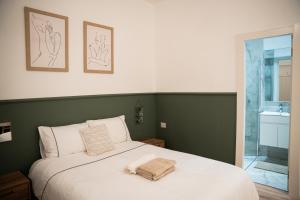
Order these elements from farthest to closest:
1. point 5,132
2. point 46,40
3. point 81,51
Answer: point 81,51 → point 46,40 → point 5,132

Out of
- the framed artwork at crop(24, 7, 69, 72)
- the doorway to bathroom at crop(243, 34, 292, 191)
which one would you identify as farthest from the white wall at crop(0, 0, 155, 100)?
the doorway to bathroom at crop(243, 34, 292, 191)

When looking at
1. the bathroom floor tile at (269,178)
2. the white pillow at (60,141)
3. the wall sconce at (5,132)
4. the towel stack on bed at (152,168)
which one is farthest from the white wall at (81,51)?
the bathroom floor tile at (269,178)

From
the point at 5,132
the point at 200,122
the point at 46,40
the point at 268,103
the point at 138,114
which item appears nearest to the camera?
the point at 5,132

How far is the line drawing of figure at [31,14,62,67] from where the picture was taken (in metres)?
2.32

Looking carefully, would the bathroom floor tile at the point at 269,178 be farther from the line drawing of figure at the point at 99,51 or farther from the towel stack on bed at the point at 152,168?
the line drawing of figure at the point at 99,51

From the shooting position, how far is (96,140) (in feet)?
7.84

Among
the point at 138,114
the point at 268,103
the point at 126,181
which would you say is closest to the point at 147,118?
the point at 138,114

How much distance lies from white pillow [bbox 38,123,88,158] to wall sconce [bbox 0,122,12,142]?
0.29 meters

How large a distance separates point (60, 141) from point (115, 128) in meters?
0.76

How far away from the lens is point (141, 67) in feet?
11.8

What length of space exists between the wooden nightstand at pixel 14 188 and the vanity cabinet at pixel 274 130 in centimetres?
378

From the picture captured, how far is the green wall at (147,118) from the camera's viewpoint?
2221 mm

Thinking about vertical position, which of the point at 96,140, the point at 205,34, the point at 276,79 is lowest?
the point at 96,140

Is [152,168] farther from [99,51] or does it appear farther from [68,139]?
[99,51]
